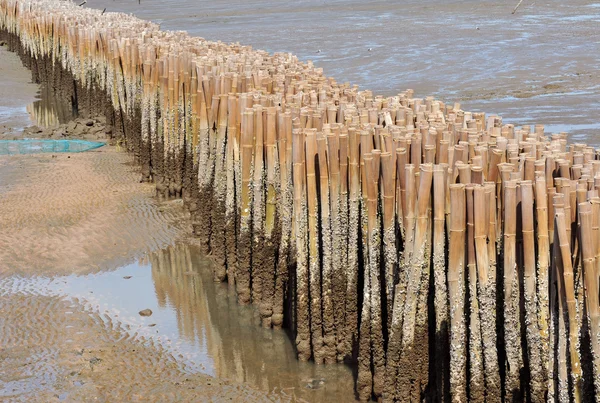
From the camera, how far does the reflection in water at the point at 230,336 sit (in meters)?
7.24

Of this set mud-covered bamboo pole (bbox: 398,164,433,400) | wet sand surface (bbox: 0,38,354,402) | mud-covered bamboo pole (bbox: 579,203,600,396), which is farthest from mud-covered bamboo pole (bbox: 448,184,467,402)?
wet sand surface (bbox: 0,38,354,402)

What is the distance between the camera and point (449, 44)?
24188 mm

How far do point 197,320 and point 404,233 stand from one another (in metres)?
2.82

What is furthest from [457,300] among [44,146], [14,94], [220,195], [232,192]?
[14,94]

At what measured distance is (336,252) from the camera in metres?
7.17

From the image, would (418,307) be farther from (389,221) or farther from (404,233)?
(389,221)

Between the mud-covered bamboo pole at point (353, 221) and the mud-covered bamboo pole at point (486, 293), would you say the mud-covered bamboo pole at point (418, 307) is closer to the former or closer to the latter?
the mud-covered bamboo pole at point (486, 293)

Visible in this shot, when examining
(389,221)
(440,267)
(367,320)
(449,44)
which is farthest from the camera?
(449,44)

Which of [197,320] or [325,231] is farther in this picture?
→ [197,320]

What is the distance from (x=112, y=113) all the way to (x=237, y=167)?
24.1 feet

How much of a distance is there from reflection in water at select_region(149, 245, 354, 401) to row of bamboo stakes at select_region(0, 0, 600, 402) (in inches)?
6.5

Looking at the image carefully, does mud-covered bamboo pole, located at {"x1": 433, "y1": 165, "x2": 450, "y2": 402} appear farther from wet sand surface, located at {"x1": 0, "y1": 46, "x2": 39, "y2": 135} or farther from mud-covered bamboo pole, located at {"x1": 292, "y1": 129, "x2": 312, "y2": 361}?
wet sand surface, located at {"x1": 0, "y1": 46, "x2": 39, "y2": 135}

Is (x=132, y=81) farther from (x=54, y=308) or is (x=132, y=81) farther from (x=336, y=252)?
(x=336, y=252)

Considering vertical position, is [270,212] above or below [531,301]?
above
